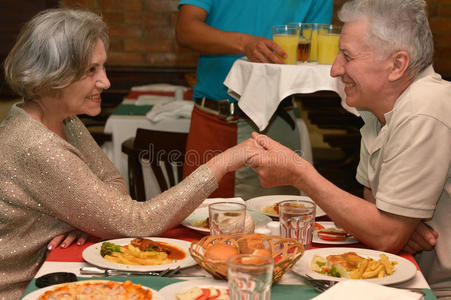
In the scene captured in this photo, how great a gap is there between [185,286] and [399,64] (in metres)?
0.91

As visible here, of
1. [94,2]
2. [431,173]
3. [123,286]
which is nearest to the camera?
[123,286]

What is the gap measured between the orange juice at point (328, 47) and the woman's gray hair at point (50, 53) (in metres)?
1.04

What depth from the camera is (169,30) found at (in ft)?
18.8

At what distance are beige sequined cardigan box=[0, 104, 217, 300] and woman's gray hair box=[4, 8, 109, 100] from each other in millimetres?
122

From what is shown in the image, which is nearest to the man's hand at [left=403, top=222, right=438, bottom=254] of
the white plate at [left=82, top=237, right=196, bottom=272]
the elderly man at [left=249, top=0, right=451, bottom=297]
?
the elderly man at [left=249, top=0, right=451, bottom=297]

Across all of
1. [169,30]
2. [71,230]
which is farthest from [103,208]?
[169,30]

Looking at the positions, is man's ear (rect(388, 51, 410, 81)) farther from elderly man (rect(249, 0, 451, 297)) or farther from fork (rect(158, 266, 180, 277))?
fork (rect(158, 266, 180, 277))

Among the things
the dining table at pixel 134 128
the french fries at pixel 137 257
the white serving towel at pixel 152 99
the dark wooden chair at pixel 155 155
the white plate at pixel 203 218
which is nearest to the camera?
the french fries at pixel 137 257

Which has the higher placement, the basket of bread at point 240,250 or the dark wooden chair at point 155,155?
the basket of bread at point 240,250

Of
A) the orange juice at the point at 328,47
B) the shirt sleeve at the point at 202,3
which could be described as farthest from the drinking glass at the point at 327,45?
the shirt sleeve at the point at 202,3

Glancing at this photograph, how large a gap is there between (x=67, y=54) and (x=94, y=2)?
3945 millimetres

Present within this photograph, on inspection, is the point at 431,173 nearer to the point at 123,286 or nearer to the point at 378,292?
the point at 378,292

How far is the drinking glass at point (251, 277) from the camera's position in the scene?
1120 mm

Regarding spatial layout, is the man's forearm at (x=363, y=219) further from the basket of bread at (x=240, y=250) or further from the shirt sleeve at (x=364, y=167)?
the shirt sleeve at (x=364, y=167)
